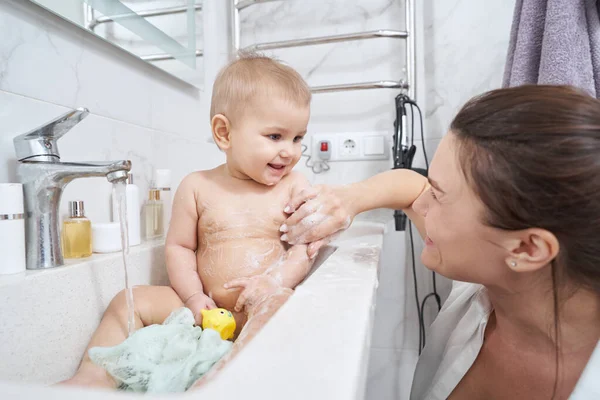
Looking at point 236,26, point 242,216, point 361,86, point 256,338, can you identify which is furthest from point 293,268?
point 236,26

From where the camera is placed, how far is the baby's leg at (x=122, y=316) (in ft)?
1.98

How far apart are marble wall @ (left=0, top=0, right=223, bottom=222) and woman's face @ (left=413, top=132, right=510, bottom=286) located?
2.48 feet

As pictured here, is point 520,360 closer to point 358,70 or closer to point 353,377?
point 353,377

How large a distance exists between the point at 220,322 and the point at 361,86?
107 cm

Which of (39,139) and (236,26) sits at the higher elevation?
(236,26)

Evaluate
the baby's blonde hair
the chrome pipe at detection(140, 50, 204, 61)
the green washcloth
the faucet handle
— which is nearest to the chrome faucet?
the faucet handle

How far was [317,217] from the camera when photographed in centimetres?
91

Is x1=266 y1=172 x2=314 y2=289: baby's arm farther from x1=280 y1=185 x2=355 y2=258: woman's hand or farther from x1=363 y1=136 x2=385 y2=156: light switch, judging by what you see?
x1=363 y1=136 x2=385 y2=156: light switch

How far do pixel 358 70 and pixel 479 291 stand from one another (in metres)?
1.06

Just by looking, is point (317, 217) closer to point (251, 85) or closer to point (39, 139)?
point (251, 85)

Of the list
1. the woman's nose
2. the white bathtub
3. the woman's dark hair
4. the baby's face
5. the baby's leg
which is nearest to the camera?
the white bathtub

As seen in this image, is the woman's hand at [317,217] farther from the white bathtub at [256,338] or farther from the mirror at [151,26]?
the mirror at [151,26]

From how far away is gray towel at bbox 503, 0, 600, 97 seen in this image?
113 centimetres

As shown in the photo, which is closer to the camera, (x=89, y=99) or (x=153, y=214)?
(x=89, y=99)
